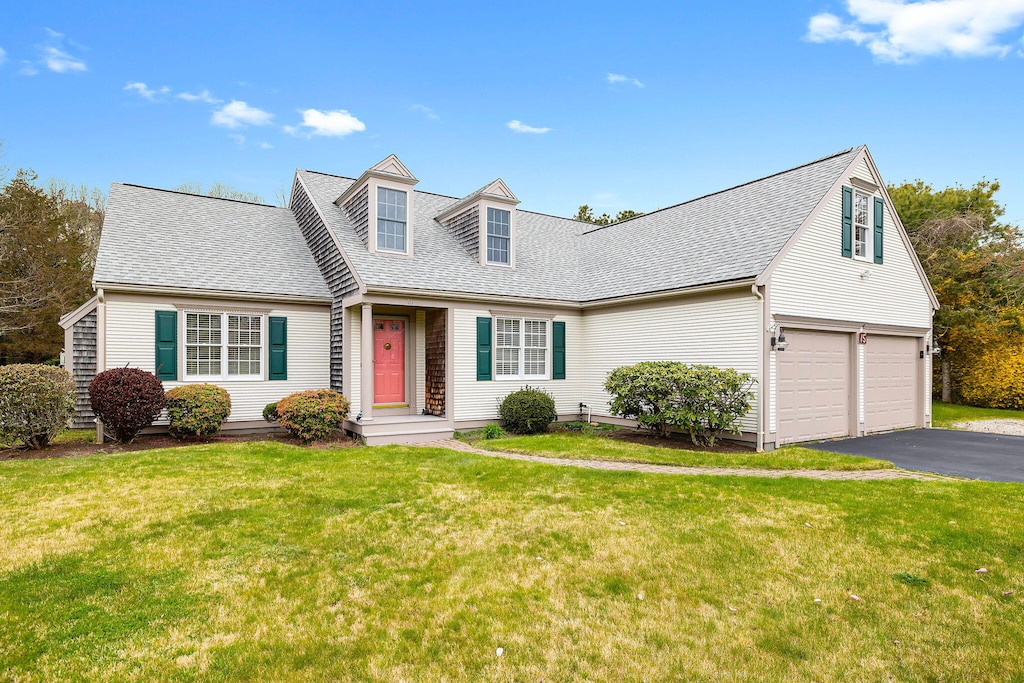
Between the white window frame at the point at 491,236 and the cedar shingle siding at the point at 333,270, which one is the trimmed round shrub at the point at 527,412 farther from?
the cedar shingle siding at the point at 333,270

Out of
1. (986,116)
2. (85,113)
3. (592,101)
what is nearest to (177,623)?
(592,101)

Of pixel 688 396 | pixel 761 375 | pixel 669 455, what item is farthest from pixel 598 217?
pixel 669 455

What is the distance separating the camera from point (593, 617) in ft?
12.0

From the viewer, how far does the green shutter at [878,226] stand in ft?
41.8

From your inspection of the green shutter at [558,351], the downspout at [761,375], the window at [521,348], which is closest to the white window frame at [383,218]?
the window at [521,348]

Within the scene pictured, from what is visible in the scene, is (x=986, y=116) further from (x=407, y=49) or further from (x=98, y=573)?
(x=98, y=573)

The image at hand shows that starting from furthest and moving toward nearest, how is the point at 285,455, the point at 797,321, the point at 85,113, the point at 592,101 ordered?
the point at 85,113 < the point at 592,101 < the point at 797,321 < the point at 285,455

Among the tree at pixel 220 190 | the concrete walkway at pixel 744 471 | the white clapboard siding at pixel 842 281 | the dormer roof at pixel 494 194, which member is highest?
the tree at pixel 220 190

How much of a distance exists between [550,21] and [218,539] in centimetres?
1496

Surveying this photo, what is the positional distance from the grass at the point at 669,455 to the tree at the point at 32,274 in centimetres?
2236

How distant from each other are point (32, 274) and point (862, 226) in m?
30.3

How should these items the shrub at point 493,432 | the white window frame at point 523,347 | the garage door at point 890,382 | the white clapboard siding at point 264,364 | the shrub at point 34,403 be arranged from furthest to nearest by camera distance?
the white window frame at point 523,347 < the garage door at point 890,382 < the shrub at point 493,432 < the white clapboard siding at point 264,364 < the shrub at point 34,403

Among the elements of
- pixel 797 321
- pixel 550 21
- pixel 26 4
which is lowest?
pixel 797 321

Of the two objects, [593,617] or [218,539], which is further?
[218,539]
